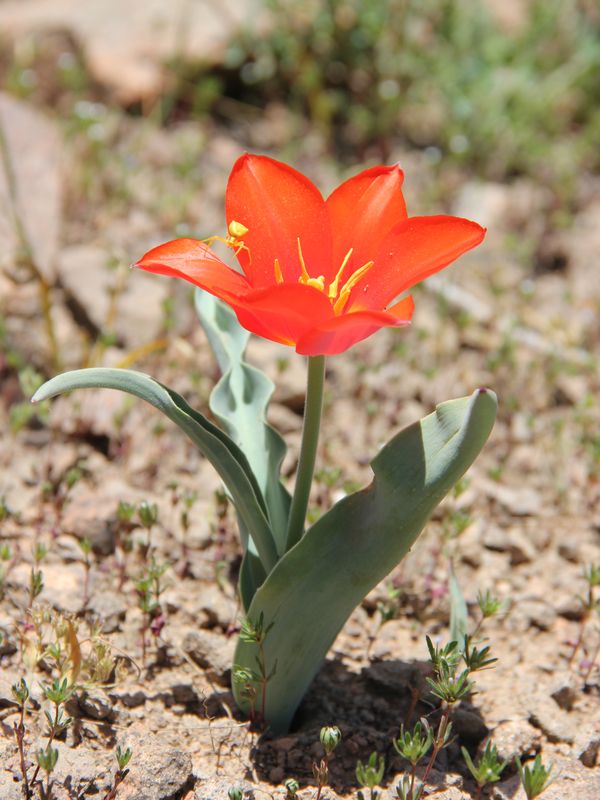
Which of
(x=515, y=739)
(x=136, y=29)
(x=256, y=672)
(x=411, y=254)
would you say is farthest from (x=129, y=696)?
(x=136, y=29)

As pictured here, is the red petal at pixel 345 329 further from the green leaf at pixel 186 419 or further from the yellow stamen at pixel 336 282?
the green leaf at pixel 186 419

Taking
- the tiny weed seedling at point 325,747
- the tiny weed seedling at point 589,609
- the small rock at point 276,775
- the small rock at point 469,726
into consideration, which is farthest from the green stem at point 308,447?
the tiny weed seedling at point 589,609

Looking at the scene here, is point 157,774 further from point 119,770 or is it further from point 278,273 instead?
point 278,273

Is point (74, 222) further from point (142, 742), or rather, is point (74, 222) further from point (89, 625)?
point (142, 742)

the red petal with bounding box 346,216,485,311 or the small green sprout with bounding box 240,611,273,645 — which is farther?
the small green sprout with bounding box 240,611,273,645

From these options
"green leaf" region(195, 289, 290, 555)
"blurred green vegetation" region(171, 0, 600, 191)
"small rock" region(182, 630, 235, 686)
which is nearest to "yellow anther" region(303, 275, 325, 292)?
"green leaf" region(195, 289, 290, 555)

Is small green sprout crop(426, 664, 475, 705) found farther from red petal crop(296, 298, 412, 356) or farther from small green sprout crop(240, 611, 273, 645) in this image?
red petal crop(296, 298, 412, 356)

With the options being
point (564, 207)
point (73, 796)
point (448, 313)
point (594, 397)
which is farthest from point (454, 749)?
point (564, 207)
